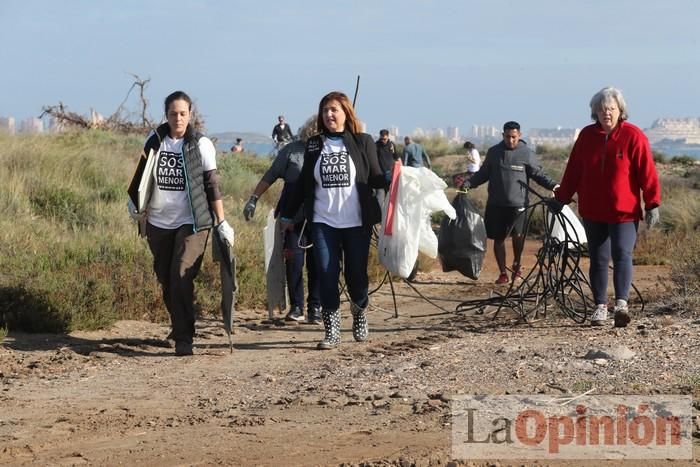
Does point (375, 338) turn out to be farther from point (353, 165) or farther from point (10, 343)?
point (10, 343)

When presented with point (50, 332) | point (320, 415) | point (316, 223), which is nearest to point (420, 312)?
point (316, 223)

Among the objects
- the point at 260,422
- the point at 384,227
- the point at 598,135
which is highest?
the point at 598,135

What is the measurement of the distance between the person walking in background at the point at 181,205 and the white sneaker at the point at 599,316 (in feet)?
9.48

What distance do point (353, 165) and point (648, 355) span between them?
99.4 inches

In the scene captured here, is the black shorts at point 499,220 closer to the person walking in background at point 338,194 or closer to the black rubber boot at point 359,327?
the black rubber boot at point 359,327

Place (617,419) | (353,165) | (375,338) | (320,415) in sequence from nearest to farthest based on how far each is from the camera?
(617,419), (320,415), (353,165), (375,338)

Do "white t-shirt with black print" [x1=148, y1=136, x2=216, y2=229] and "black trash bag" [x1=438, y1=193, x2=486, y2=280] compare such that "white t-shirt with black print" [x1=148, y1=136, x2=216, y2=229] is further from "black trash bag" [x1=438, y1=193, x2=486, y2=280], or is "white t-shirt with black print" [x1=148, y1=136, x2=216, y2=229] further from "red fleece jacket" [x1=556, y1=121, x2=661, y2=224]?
"black trash bag" [x1=438, y1=193, x2=486, y2=280]

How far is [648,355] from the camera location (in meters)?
→ 7.91

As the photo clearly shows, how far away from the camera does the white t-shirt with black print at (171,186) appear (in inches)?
344

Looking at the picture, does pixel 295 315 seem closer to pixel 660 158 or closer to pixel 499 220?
pixel 499 220

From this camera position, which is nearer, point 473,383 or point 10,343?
point 473,383

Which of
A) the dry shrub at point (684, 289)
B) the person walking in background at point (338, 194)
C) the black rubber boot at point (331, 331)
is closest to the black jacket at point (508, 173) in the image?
the dry shrub at point (684, 289)

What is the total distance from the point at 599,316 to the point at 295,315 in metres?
2.80

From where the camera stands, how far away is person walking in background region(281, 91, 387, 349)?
8859 millimetres
